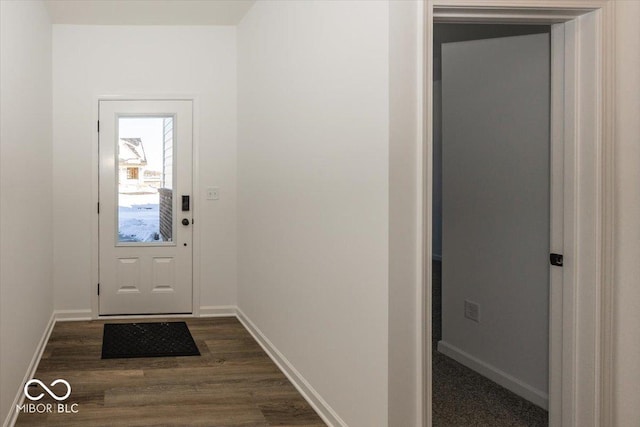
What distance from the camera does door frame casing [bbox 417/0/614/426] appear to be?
2537 millimetres

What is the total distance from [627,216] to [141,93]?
14.7ft

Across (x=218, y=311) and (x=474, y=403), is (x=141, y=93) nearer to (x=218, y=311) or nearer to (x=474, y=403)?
(x=218, y=311)

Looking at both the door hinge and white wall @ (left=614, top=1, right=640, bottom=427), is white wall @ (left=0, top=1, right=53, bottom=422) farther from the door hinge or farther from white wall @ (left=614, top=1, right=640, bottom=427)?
white wall @ (left=614, top=1, right=640, bottom=427)

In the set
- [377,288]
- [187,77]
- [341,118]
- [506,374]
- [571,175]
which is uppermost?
[187,77]

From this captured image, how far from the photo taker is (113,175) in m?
5.64

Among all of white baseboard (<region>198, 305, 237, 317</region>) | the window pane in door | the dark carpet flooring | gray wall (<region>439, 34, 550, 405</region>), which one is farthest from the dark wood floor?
gray wall (<region>439, 34, 550, 405</region>)

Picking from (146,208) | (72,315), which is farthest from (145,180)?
(72,315)

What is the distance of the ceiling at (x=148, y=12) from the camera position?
4.89 meters

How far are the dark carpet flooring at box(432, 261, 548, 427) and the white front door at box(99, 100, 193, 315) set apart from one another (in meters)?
2.84

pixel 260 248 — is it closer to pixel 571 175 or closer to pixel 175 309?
pixel 175 309

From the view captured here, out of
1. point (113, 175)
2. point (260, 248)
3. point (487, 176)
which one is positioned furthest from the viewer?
point (113, 175)

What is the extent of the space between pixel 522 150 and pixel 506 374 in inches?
55.6

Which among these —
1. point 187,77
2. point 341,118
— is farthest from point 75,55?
point 341,118

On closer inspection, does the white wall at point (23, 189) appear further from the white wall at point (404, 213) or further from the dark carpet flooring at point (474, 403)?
the dark carpet flooring at point (474, 403)
